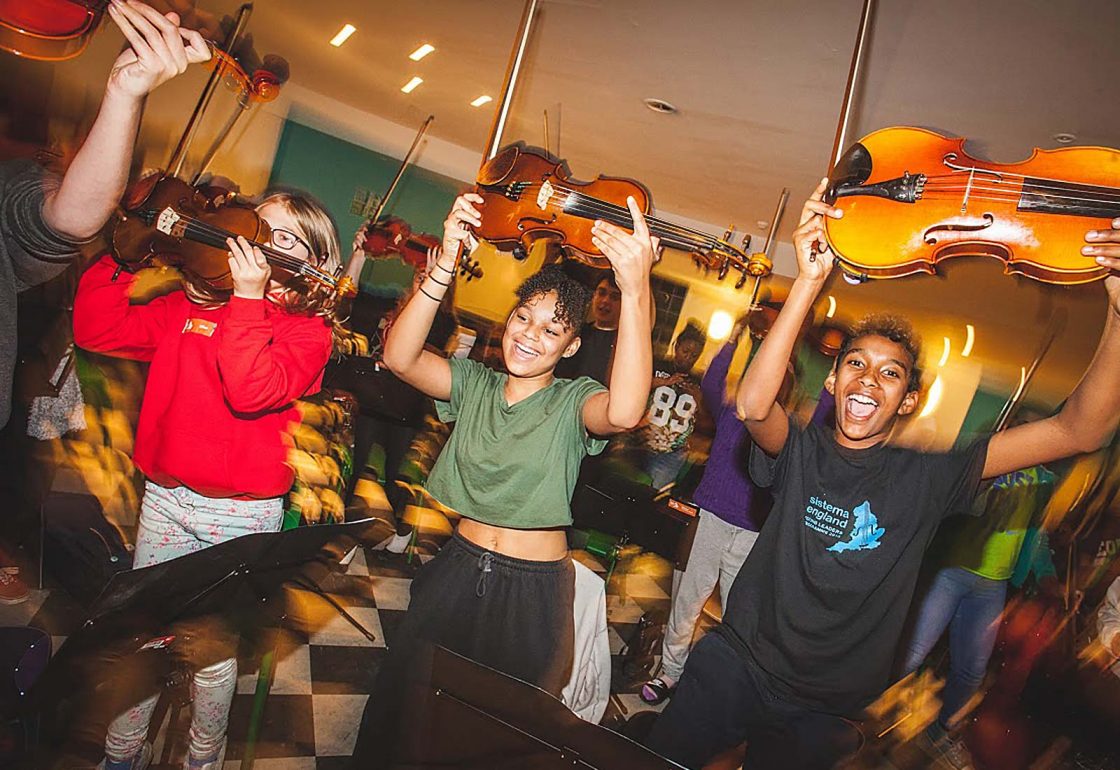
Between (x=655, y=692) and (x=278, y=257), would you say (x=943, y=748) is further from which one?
(x=278, y=257)

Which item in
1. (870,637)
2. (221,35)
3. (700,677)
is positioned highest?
(221,35)

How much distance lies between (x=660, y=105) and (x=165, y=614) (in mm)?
2396

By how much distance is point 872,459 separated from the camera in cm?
148

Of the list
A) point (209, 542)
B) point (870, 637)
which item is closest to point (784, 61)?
point (870, 637)

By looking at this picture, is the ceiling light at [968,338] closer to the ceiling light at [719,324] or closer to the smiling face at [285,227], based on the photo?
the ceiling light at [719,324]

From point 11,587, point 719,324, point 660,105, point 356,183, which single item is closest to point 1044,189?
point 660,105

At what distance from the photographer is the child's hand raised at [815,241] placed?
1.23m

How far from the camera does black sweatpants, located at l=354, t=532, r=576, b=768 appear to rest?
4.92ft

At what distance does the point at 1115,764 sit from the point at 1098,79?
2784 mm

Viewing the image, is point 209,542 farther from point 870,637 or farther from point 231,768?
point 870,637

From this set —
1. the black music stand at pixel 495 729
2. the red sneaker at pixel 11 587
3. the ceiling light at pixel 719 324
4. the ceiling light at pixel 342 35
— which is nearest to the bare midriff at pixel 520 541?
the black music stand at pixel 495 729

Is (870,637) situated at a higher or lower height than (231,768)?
higher

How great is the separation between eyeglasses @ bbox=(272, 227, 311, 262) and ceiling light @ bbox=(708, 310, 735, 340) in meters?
2.81

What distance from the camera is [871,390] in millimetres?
1483
